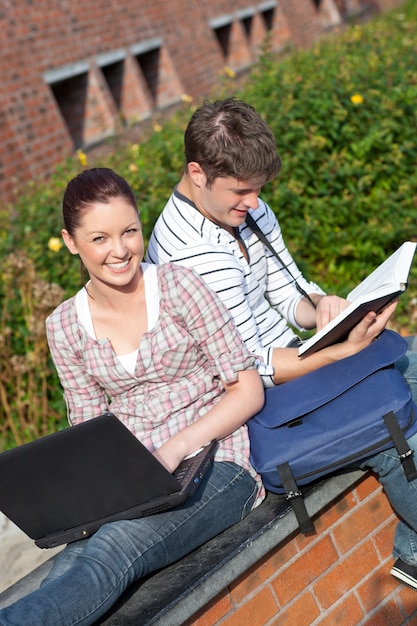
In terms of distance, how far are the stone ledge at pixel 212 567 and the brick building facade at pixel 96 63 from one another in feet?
17.0

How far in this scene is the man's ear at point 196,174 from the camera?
117 inches

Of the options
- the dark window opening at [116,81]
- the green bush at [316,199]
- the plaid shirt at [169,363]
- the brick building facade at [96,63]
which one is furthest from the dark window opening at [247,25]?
the plaid shirt at [169,363]

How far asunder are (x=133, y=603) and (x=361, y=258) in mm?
3778

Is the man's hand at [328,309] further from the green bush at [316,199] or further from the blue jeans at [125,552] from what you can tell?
the green bush at [316,199]

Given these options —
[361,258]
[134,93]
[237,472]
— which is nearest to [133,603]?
[237,472]

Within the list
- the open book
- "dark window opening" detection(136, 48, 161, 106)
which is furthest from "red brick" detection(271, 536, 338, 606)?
"dark window opening" detection(136, 48, 161, 106)

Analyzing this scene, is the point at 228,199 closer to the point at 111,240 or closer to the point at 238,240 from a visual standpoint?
the point at 238,240

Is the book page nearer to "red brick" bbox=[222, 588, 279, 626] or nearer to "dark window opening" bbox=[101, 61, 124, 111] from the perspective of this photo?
"red brick" bbox=[222, 588, 279, 626]

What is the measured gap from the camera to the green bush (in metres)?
5.14

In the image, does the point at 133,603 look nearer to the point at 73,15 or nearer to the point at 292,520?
the point at 292,520

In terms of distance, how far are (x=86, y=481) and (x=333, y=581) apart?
0.91 meters

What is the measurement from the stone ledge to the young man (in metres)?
0.31

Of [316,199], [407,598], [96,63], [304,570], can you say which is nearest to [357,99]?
[316,199]

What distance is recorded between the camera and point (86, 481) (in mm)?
2508
